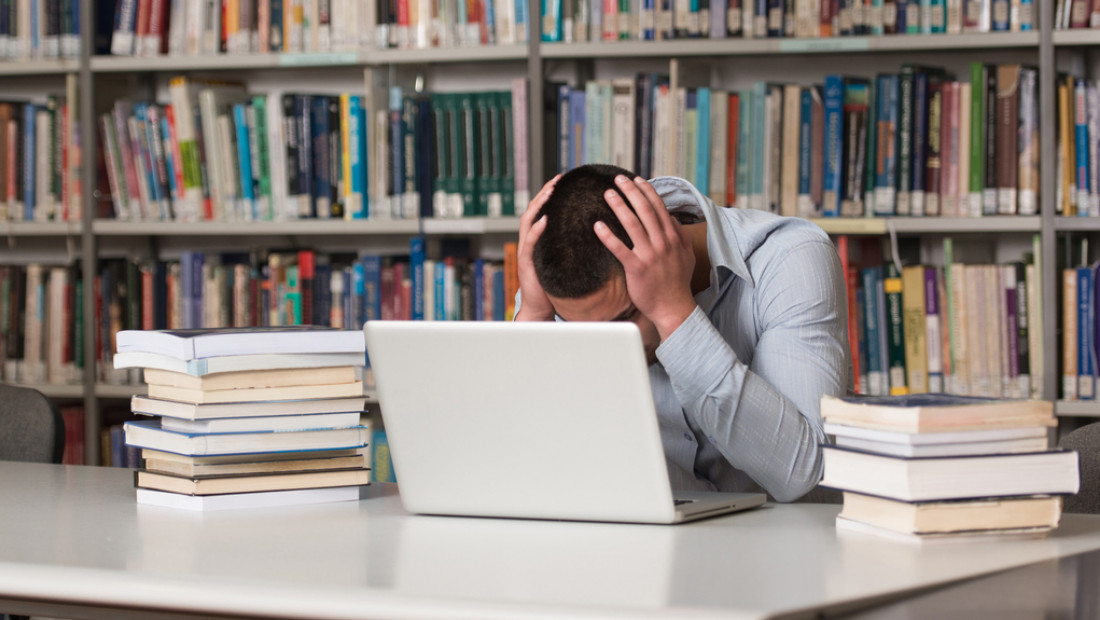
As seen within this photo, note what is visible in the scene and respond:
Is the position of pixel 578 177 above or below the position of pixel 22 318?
above

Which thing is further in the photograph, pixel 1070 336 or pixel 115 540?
pixel 1070 336

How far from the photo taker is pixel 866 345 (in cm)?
257

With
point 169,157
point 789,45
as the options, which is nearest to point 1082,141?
point 789,45

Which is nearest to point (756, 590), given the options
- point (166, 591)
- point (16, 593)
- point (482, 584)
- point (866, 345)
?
point (482, 584)

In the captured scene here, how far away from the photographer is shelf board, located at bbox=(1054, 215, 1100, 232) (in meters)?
2.45

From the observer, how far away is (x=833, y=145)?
2537 mm

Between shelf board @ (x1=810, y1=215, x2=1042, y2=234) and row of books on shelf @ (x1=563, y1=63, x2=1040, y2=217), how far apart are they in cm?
3

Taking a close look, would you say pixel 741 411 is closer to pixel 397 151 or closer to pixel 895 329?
pixel 895 329

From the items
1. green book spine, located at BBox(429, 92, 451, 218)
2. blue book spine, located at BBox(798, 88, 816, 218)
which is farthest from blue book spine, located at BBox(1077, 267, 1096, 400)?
green book spine, located at BBox(429, 92, 451, 218)

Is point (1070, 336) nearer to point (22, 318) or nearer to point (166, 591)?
point (166, 591)

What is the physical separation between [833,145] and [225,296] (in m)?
1.54

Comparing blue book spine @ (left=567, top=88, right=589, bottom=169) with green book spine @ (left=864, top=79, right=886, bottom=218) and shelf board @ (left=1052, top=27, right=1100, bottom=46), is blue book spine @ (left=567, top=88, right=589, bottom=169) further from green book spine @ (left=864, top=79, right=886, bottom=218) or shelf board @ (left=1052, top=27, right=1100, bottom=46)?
shelf board @ (left=1052, top=27, right=1100, bottom=46)

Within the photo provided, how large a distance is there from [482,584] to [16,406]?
1199 millimetres

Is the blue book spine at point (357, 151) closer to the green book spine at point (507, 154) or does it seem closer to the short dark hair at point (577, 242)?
the green book spine at point (507, 154)
